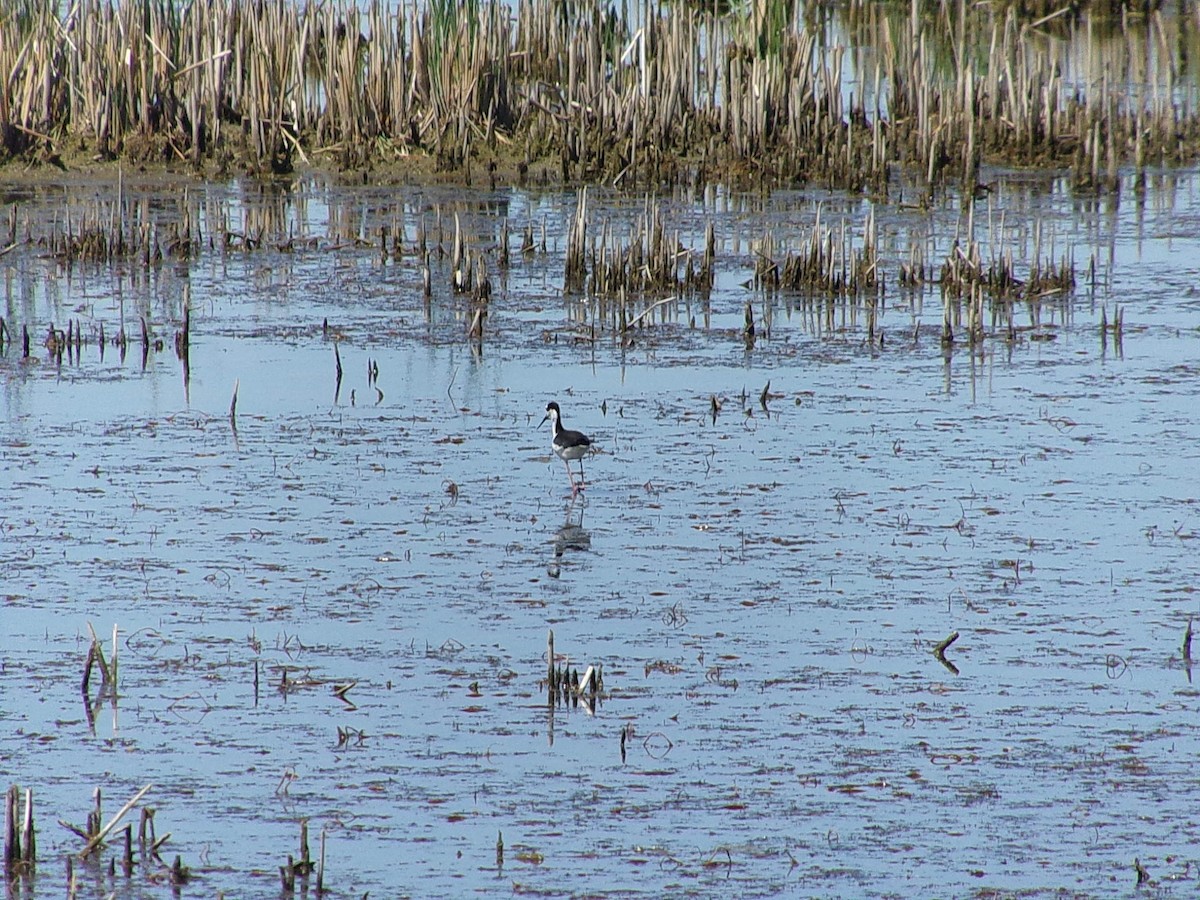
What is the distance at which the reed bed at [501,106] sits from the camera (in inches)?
705

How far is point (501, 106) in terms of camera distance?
18641mm

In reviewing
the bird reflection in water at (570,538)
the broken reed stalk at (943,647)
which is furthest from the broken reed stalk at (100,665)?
the broken reed stalk at (943,647)

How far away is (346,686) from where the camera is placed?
6.75 meters

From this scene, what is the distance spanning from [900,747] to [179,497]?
169 inches

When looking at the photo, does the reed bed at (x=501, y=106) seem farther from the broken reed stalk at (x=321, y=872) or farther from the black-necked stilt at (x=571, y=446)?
the broken reed stalk at (x=321, y=872)

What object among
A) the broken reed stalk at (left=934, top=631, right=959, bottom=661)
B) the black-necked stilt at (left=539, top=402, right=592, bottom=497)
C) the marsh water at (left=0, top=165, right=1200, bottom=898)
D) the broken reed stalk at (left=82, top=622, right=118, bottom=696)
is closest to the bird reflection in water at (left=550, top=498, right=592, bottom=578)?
the marsh water at (left=0, top=165, right=1200, bottom=898)

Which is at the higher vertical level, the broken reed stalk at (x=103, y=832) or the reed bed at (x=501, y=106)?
the reed bed at (x=501, y=106)

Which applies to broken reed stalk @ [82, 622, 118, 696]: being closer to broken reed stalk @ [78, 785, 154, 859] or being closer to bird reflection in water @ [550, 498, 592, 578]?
broken reed stalk @ [78, 785, 154, 859]

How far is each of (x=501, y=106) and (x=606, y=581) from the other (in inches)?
442

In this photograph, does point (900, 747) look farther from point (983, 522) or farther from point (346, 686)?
point (983, 522)

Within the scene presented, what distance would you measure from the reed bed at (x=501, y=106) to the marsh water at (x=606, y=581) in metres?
3.49

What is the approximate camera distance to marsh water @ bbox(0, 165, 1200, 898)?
5.77 metres

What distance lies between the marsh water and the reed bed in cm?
349

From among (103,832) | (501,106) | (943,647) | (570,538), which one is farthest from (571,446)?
(501,106)
